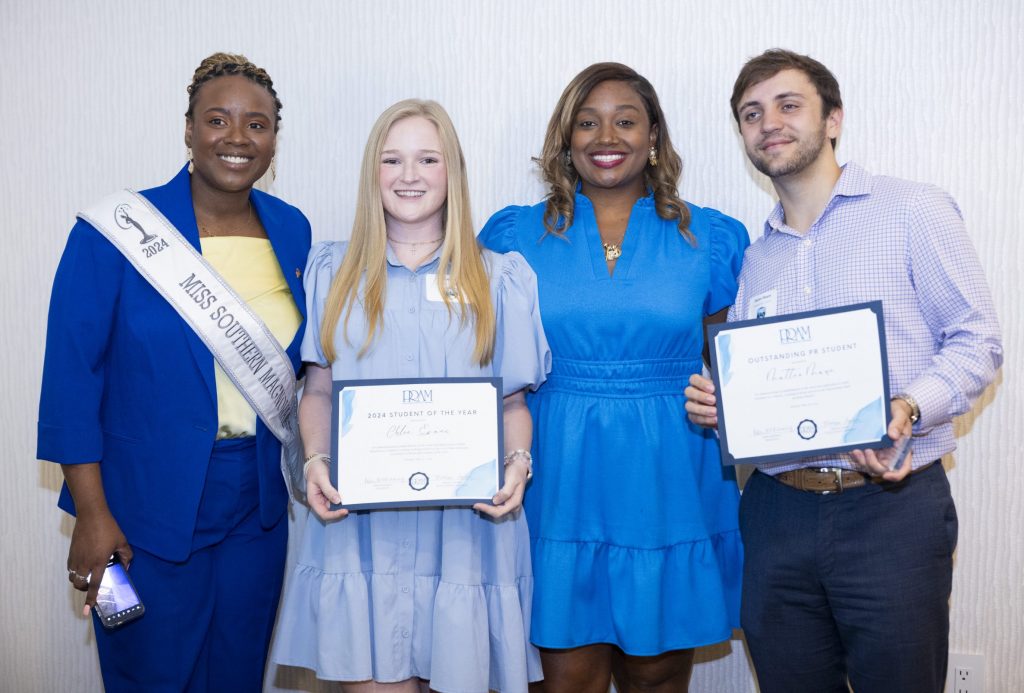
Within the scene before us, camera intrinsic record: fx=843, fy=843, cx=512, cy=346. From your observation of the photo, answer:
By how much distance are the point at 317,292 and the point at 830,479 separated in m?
1.24

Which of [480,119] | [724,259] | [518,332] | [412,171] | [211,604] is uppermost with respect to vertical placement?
[480,119]

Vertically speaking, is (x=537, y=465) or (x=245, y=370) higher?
(x=245, y=370)

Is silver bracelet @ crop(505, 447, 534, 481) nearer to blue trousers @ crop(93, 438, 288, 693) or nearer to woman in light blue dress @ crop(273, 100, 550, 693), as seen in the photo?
woman in light blue dress @ crop(273, 100, 550, 693)

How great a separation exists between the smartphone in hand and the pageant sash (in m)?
0.47

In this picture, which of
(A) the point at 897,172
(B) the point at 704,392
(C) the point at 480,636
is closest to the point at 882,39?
(A) the point at 897,172

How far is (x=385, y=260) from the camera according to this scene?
6.55ft

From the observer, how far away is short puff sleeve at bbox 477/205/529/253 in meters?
2.26

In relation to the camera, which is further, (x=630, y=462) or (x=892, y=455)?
(x=630, y=462)

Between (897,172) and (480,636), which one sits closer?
(480,636)

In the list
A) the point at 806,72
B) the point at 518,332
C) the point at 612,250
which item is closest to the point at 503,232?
the point at 612,250

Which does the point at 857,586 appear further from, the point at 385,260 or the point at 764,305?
the point at 385,260

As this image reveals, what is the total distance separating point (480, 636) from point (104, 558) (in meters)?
0.88

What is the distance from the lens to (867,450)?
166 centimetres

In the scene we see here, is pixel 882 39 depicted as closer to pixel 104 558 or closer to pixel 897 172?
pixel 897 172
